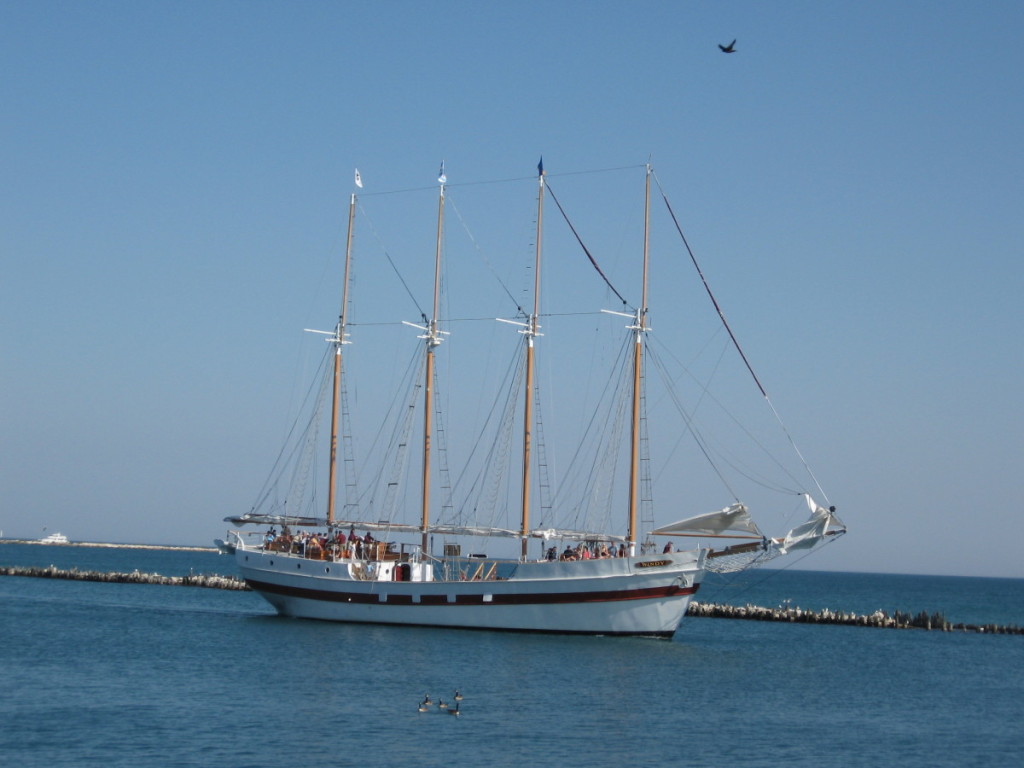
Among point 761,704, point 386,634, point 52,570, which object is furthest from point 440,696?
point 52,570

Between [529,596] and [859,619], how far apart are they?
33.6 metres

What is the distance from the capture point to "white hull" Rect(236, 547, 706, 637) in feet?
167

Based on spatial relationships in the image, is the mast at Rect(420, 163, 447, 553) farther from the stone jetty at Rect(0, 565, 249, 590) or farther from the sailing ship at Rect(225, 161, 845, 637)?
the stone jetty at Rect(0, 565, 249, 590)

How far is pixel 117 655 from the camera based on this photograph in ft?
145

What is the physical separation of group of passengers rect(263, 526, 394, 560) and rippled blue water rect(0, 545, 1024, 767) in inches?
148

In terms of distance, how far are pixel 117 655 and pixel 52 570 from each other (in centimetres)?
6616

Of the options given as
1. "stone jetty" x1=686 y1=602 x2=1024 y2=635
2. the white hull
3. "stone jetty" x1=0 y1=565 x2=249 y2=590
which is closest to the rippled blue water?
the white hull

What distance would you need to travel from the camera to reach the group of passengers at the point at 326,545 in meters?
59.2

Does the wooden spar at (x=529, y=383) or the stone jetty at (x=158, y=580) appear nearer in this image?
the wooden spar at (x=529, y=383)

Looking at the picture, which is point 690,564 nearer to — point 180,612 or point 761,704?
point 761,704

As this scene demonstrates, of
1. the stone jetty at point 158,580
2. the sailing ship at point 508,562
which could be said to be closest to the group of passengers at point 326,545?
the sailing ship at point 508,562

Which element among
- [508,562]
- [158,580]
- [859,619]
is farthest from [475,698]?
[158,580]

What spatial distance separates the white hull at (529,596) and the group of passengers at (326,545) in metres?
1.28

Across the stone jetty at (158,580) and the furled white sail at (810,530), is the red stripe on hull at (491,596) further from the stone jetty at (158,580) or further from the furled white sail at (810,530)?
the stone jetty at (158,580)
